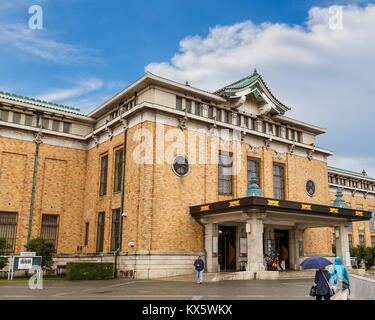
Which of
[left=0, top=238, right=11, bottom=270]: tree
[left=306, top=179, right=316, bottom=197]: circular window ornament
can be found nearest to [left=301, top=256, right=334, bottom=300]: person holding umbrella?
[left=0, top=238, right=11, bottom=270]: tree

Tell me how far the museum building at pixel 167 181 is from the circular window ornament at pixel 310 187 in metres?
0.13

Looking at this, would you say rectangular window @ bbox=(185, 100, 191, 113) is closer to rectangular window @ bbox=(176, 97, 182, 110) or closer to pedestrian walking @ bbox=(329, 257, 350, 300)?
rectangular window @ bbox=(176, 97, 182, 110)

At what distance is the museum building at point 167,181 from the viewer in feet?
86.7

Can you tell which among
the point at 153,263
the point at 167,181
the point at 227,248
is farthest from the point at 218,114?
the point at 153,263

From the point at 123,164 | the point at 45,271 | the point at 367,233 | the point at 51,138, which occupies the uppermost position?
the point at 51,138

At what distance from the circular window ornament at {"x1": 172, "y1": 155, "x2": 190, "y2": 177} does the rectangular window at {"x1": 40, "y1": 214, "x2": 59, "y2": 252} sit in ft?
37.1

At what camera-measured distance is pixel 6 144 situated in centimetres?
3056

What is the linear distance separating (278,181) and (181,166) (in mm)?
10498

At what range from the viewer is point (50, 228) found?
105 ft

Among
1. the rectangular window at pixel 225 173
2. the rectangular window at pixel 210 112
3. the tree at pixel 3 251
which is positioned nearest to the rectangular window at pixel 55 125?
the tree at pixel 3 251

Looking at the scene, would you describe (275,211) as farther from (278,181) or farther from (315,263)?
(315,263)
